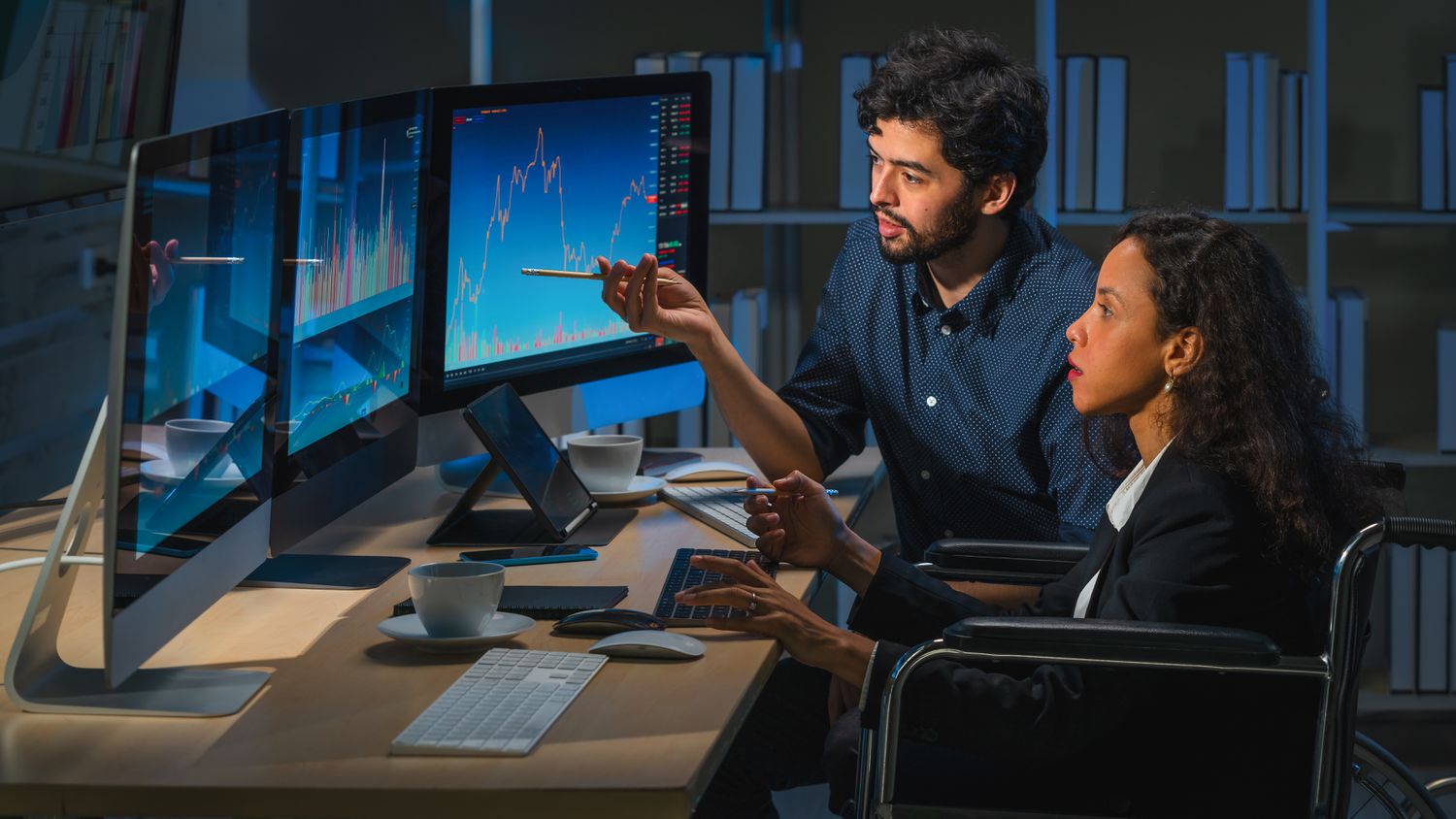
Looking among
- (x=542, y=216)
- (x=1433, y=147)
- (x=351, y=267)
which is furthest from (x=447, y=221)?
(x=1433, y=147)

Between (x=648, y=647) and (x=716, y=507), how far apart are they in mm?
608

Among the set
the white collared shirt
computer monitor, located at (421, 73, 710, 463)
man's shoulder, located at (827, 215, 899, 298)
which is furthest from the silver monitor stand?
man's shoulder, located at (827, 215, 899, 298)

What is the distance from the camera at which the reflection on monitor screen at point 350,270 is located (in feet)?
4.89

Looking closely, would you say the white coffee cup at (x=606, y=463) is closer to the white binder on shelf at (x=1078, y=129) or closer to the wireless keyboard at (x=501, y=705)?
the wireless keyboard at (x=501, y=705)

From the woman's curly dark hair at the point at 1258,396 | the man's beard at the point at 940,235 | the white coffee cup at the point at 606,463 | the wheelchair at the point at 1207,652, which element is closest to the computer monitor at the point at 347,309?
the white coffee cup at the point at 606,463

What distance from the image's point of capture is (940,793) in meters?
1.55

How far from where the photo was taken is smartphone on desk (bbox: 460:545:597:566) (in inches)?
66.6

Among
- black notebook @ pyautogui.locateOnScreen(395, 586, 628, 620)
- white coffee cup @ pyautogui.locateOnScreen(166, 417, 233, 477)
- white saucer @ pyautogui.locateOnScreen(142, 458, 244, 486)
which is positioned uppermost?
white coffee cup @ pyautogui.locateOnScreen(166, 417, 233, 477)

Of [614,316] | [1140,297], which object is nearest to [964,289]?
[614,316]

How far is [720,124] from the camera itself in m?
2.85

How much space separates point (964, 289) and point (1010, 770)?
87 centimetres

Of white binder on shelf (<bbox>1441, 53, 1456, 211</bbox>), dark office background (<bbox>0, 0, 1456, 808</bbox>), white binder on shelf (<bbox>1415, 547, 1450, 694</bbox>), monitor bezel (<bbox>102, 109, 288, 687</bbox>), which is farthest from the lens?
dark office background (<bbox>0, 0, 1456, 808</bbox>)

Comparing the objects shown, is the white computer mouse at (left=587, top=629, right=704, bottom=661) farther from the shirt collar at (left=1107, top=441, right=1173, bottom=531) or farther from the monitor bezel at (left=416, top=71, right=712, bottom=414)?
the monitor bezel at (left=416, top=71, right=712, bottom=414)

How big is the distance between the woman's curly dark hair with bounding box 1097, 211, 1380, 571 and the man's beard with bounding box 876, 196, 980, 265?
0.62m
